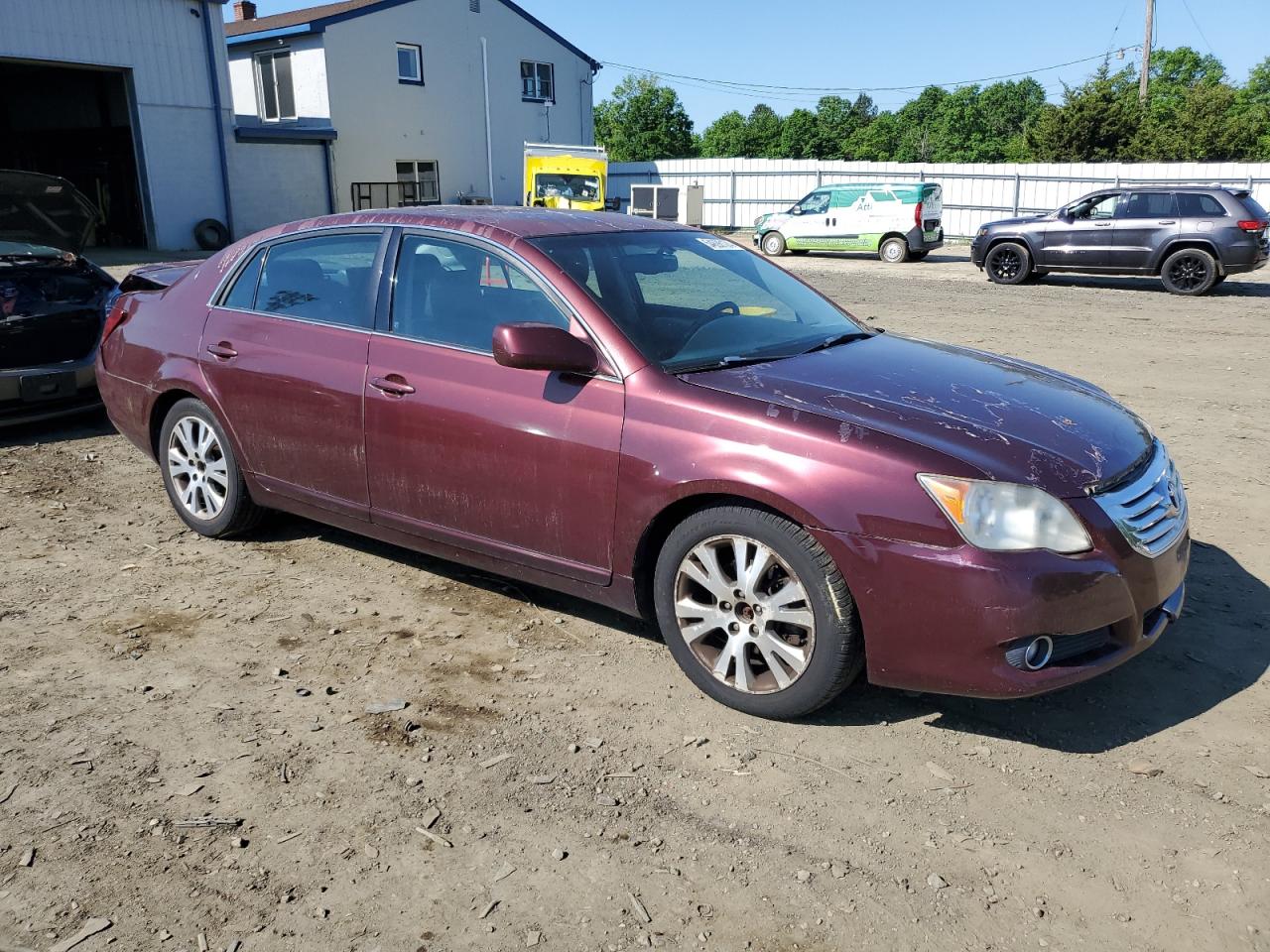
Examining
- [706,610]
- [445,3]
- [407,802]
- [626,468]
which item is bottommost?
[407,802]

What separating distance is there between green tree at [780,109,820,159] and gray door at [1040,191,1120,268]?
6531cm

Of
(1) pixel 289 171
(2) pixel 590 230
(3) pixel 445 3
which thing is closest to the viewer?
(2) pixel 590 230

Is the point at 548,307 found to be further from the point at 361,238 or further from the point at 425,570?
the point at 425,570

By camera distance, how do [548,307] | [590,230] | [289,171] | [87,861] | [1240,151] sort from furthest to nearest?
[1240,151] → [289,171] → [590,230] → [548,307] → [87,861]

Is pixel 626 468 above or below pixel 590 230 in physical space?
below

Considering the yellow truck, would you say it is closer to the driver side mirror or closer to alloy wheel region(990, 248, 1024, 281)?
alloy wheel region(990, 248, 1024, 281)

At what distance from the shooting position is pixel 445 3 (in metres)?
34.1

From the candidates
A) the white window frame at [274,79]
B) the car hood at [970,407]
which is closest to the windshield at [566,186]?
the white window frame at [274,79]

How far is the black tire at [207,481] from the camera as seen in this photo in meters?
5.16

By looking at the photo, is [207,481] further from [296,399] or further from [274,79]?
[274,79]

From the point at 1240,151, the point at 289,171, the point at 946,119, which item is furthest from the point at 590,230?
the point at 946,119

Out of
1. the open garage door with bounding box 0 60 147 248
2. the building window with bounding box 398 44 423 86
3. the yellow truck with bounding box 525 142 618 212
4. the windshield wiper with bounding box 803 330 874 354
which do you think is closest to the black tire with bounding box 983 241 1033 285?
the yellow truck with bounding box 525 142 618 212

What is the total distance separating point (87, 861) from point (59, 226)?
9.33 m

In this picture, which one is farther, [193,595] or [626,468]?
[193,595]
